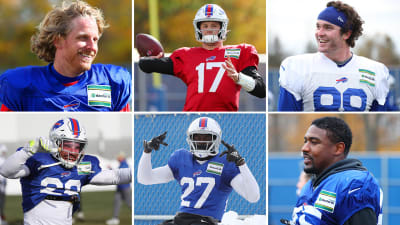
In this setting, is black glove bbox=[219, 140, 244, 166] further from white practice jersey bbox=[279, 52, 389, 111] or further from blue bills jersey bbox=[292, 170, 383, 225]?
blue bills jersey bbox=[292, 170, 383, 225]

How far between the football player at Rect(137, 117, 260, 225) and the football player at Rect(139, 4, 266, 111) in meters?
0.29

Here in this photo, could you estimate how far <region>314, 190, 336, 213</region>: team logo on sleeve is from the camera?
135 inches

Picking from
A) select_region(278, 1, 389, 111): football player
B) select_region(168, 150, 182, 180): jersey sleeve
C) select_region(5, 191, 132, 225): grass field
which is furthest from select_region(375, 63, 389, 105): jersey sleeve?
select_region(5, 191, 132, 225): grass field

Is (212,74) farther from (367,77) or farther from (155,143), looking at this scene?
(367,77)

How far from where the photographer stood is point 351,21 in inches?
162

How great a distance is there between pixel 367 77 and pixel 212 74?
113 centimetres

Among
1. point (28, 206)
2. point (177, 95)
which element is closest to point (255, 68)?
point (28, 206)


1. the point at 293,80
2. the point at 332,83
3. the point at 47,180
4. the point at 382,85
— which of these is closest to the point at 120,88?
the point at 47,180

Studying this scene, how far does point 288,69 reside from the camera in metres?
4.12

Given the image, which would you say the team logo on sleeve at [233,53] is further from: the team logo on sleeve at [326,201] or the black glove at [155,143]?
the team logo on sleeve at [326,201]

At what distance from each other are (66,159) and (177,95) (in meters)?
7.43

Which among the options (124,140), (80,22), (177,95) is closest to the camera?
(80,22)

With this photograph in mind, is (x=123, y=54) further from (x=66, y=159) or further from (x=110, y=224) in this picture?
(x=66, y=159)

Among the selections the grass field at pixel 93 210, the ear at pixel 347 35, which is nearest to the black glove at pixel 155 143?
the ear at pixel 347 35
